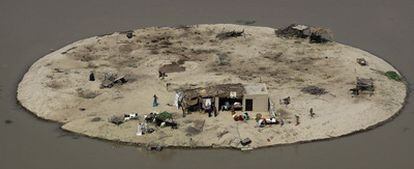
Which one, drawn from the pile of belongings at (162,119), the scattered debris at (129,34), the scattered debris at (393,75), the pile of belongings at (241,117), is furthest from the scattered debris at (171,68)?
the scattered debris at (393,75)

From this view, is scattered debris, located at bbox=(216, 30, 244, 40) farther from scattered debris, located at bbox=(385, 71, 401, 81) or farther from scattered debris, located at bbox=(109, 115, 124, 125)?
scattered debris, located at bbox=(109, 115, 124, 125)

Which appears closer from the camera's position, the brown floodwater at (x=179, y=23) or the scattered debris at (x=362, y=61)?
the brown floodwater at (x=179, y=23)

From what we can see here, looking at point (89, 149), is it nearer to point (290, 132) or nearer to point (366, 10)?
point (290, 132)

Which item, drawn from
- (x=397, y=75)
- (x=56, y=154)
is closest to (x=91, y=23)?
(x=56, y=154)

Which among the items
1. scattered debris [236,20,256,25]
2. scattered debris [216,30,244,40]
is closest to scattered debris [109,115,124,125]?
scattered debris [216,30,244,40]

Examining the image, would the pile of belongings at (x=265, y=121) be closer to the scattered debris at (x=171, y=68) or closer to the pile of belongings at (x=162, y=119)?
the pile of belongings at (x=162, y=119)

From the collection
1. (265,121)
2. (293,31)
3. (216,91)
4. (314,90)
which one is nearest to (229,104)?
(216,91)

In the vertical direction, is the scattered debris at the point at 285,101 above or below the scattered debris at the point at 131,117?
above
